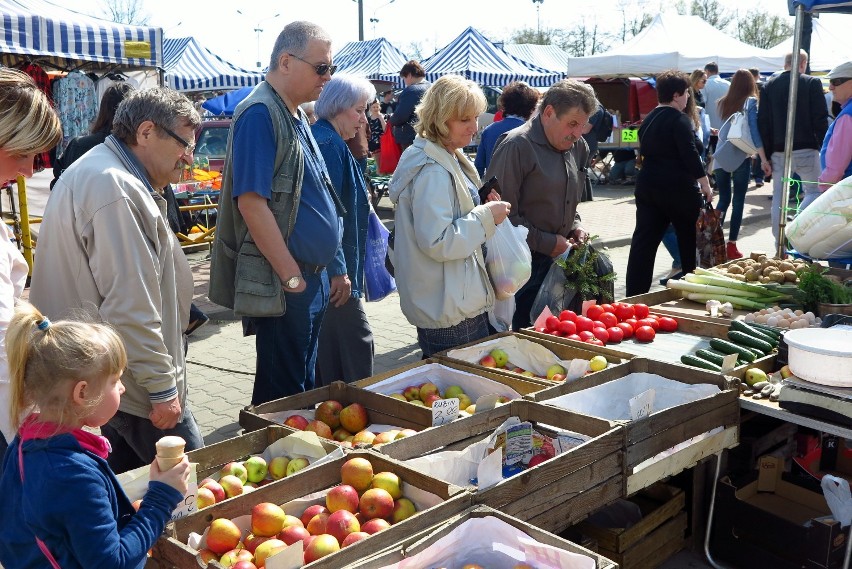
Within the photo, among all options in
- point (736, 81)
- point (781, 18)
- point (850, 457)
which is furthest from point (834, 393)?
point (781, 18)

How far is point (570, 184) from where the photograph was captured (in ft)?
15.5

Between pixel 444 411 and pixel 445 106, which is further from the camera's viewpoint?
pixel 445 106

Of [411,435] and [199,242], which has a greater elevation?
[411,435]

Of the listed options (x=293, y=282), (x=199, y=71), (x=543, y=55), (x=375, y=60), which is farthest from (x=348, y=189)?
(x=543, y=55)

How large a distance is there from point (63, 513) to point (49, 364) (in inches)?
12.5

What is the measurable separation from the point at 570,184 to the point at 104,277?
295 cm

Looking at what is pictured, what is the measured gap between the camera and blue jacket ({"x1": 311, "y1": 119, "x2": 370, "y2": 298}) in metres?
3.88

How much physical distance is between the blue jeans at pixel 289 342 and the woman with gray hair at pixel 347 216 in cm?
37

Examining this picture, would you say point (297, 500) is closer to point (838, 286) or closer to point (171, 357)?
point (171, 357)

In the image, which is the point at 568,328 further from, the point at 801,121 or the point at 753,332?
the point at 801,121

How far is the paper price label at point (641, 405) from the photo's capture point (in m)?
2.86

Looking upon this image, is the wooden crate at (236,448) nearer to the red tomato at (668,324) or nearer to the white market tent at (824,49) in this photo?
the red tomato at (668,324)

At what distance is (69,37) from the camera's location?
309 inches

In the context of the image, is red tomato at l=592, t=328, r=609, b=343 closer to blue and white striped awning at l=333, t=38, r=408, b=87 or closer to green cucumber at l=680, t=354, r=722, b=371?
green cucumber at l=680, t=354, r=722, b=371
